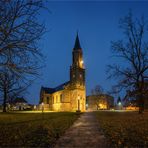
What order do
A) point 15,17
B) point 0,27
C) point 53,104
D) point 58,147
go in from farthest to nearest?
1. point 53,104
2. point 15,17
3. point 0,27
4. point 58,147

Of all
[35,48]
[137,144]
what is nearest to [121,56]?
[35,48]

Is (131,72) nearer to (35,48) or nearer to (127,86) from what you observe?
(127,86)

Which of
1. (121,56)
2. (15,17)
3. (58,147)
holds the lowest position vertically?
(58,147)

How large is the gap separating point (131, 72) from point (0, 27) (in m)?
25.9

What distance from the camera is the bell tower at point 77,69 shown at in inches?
3656

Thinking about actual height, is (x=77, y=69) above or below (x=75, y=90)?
above

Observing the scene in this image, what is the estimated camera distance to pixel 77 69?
93.0 metres

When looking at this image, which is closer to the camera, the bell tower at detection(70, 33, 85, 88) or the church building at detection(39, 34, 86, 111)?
the church building at detection(39, 34, 86, 111)

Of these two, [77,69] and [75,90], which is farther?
[77,69]

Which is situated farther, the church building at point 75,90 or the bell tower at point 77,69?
the bell tower at point 77,69

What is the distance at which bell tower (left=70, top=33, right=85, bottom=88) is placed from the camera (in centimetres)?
9288

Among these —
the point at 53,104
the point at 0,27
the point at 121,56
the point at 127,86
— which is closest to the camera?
the point at 0,27

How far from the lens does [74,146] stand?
9.34 meters

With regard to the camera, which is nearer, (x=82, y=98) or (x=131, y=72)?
(x=131, y=72)
